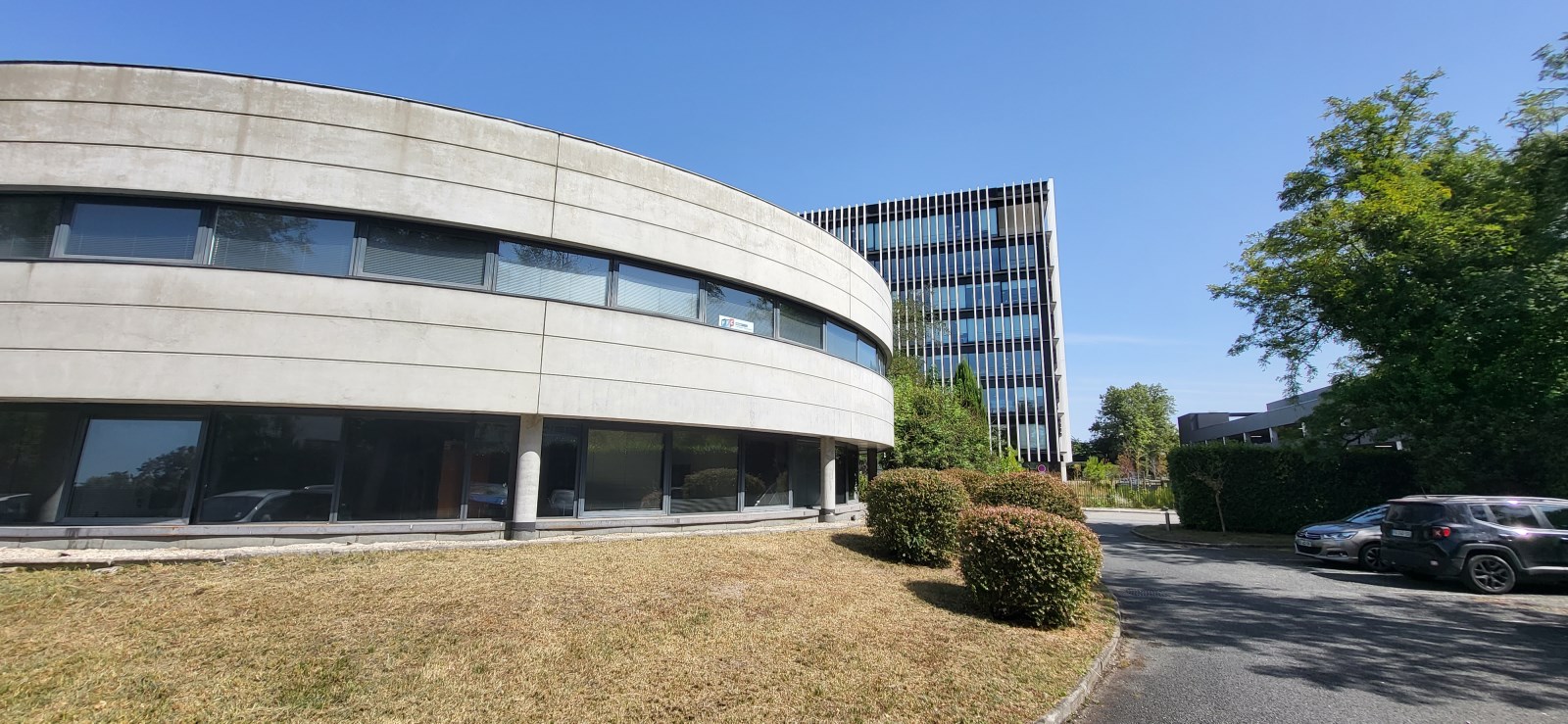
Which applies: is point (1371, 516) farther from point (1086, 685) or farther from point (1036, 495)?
point (1086, 685)

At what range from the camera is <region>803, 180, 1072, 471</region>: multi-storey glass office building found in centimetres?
6309

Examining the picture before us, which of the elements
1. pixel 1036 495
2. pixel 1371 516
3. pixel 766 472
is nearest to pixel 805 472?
pixel 766 472

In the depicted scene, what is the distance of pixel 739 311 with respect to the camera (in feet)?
44.5

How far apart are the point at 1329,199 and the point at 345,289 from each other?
27.3 meters

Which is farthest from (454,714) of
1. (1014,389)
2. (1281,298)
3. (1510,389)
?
(1014,389)

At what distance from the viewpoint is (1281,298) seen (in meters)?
20.1

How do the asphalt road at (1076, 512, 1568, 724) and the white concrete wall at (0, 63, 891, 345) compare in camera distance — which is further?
the white concrete wall at (0, 63, 891, 345)

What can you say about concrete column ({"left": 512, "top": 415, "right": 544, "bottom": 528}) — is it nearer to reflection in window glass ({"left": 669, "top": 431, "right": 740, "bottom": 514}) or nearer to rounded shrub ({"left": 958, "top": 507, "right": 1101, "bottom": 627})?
reflection in window glass ({"left": 669, "top": 431, "right": 740, "bottom": 514})

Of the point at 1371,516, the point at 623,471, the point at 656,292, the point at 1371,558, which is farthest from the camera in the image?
the point at 1371,516

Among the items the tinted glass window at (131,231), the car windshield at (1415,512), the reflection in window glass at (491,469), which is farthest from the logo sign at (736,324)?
the car windshield at (1415,512)

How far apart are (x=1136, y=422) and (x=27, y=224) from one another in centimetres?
8826

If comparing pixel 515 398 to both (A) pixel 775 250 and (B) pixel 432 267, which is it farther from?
(A) pixel 775 250

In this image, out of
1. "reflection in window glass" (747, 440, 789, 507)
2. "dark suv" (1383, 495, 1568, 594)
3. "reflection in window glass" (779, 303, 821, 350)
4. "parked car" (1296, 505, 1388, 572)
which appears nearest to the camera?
"dark suv" (1383, 495, 1568, 594)

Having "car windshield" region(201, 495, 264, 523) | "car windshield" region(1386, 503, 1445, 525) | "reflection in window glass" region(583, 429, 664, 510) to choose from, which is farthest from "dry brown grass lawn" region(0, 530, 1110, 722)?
"car windshield" region(1386, 503, 1445, 525)
